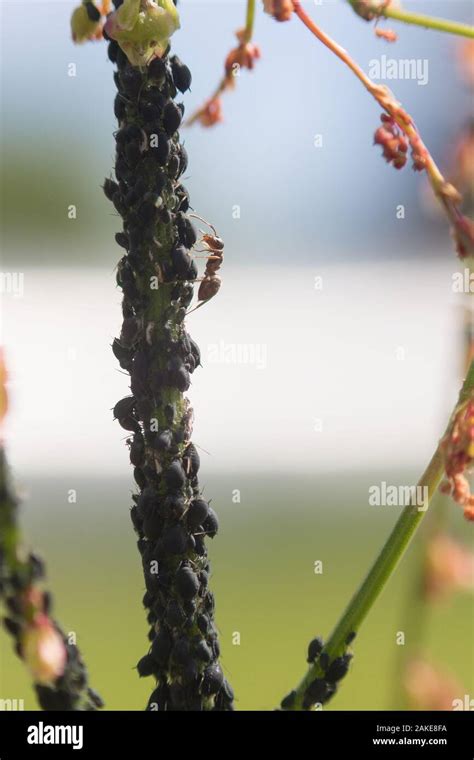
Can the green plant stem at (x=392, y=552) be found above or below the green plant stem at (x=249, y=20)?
below

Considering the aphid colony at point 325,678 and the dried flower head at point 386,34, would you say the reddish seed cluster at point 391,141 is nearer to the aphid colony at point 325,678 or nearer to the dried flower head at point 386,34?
Result: the dried flower head at point 386,34

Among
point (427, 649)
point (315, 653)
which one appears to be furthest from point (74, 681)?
point (427, 649)

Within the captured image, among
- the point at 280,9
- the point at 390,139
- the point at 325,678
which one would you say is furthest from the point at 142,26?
the point at 325,678

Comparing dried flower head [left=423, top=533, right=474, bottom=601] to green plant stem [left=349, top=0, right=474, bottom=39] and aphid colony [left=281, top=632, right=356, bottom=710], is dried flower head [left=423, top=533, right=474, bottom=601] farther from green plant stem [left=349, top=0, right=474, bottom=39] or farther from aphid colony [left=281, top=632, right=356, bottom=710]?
green plant stem [left=349, top=0, right=474, bottom=39]

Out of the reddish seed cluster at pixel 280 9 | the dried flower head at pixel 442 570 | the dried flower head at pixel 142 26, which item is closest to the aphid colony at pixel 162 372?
the dried flower head at pixel 142 26

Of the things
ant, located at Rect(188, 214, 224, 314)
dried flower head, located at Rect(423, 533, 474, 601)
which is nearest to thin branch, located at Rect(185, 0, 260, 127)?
ant, located at Rect(188, 214, 224, 314)

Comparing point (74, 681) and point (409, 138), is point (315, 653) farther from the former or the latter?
point (409, 138)
